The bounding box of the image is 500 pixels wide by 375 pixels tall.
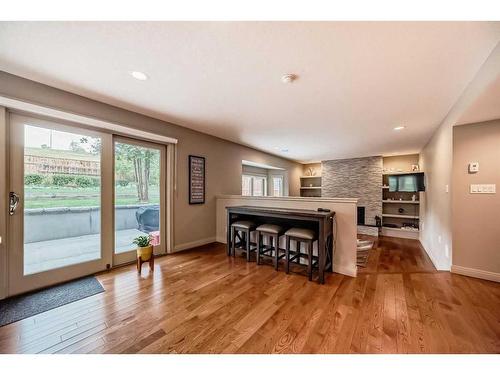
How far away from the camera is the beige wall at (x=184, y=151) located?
2.10 meters

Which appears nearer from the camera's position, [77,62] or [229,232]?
[77,62]

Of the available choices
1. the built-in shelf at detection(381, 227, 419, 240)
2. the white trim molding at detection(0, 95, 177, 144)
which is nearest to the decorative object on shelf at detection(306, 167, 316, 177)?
the built-in shelf at detection(381, 227, 419, 240)

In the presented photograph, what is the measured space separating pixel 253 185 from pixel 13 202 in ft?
18.7

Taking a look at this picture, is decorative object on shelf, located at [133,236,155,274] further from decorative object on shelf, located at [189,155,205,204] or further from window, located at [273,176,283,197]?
window, located at [273,176,283,197]

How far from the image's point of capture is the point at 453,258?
2672 mm

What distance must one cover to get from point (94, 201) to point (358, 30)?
3.40 m

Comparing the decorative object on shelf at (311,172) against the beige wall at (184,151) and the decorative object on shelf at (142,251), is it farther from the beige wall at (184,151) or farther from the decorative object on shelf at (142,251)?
the decorative object on shelf at (142,251)

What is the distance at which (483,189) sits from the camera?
2.50 metres

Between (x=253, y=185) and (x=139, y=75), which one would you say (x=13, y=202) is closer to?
(x=139, y=75)

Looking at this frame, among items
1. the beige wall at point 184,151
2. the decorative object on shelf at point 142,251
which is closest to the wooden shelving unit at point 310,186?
the beige wall at point 184,151

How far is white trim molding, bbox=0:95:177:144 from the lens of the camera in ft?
6.39
